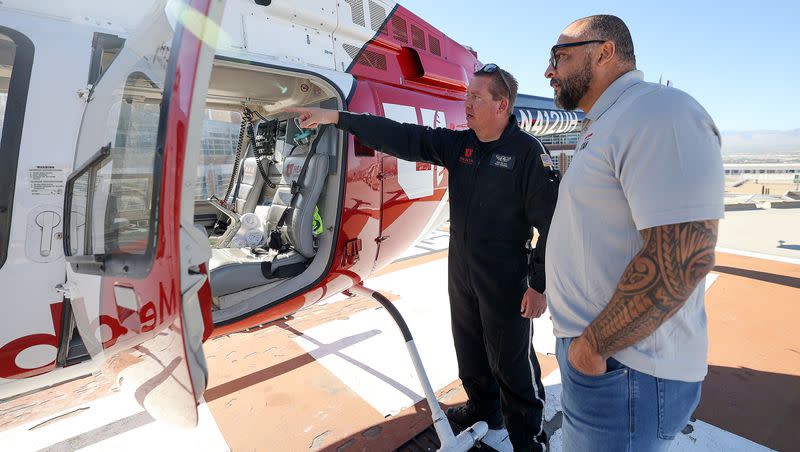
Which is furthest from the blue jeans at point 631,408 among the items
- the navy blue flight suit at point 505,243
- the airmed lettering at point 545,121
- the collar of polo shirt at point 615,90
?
the airmed lettering at point 545,121

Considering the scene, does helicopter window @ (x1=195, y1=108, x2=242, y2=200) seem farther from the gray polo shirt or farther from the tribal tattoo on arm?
the tribal tattoo on arm

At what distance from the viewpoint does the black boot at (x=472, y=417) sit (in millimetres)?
2361

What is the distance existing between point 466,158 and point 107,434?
8.24 ft

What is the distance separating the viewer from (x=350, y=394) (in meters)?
2.66

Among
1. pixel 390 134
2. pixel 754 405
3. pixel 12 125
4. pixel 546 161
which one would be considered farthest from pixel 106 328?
pixel 754 405

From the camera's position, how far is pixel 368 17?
2.70m

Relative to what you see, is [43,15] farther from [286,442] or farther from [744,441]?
[744,441]

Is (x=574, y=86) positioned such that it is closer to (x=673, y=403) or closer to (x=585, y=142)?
(x=585, y=142)

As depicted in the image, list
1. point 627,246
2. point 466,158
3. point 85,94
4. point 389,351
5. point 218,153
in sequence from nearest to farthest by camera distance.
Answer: point 627,246 → point 85,94 → point 466,158 → point 389,351 → point 218,153

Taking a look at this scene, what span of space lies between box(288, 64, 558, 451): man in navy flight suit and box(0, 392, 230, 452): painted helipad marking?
1565mm

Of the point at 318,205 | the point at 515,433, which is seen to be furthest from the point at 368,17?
the point at 515,433

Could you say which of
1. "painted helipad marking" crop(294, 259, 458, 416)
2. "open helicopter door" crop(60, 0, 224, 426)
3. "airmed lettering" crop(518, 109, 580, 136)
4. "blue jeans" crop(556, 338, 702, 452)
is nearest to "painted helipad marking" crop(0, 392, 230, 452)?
"painted helipad marking" crop(294, 259, 458, 416)

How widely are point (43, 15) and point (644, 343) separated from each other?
2235mm

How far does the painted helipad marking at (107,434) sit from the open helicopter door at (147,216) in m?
1.11
